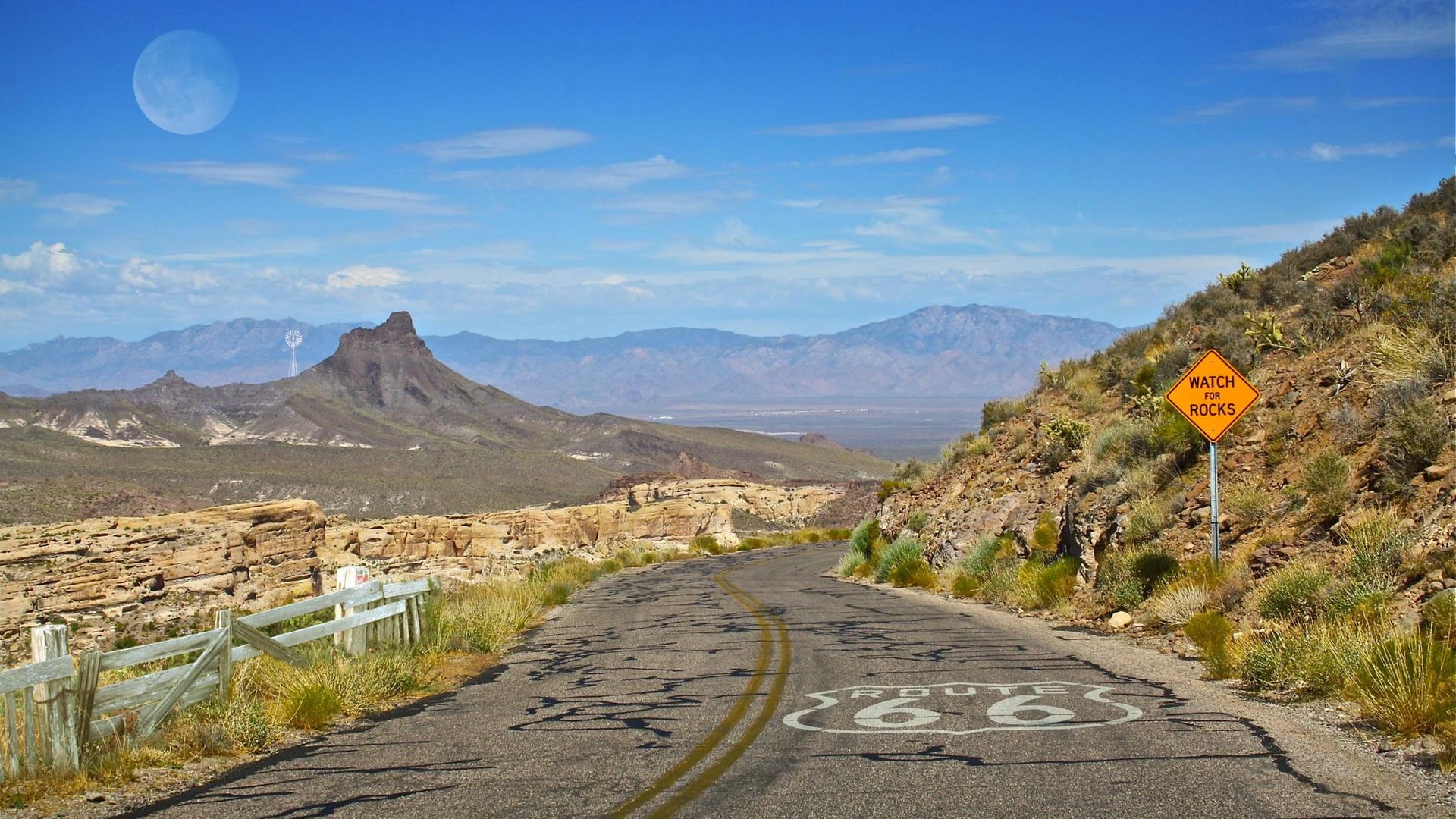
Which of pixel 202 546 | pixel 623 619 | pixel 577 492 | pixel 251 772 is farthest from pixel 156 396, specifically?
pixel 251 772

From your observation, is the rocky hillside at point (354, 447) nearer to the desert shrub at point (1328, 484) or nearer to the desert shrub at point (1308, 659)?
the desert shrub at point (1328, 484)

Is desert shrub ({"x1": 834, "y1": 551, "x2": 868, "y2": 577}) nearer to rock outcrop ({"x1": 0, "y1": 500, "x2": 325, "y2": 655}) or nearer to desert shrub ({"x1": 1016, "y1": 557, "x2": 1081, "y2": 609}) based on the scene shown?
desert shrub ({"x1": 1016, "y1": 557, "x2": 1081, "y2": 609})

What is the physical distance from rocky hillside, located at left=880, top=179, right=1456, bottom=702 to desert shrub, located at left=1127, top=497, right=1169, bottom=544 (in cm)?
3

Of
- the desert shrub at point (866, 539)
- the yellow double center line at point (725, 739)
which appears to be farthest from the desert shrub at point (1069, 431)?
the yellow double center line at point (725, 739)

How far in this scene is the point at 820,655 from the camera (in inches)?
561

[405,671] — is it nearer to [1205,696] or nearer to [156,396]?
[1205,696]

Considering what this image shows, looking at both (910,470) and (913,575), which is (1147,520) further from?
(910,470)

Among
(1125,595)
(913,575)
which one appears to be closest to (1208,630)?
(1125,595)

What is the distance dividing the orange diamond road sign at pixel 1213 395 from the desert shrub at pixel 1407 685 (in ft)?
23.6

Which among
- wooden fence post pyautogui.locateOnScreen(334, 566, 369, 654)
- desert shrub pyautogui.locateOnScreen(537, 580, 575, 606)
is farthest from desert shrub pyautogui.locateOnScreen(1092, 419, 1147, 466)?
wooden fence post pyautogui.locateOnScreen(334, 566, 369, 654)

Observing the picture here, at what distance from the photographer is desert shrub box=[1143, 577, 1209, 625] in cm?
1507

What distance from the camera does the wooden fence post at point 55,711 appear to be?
837 centimetres

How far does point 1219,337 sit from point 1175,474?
592 cm

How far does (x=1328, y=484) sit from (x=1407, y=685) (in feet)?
22.7
